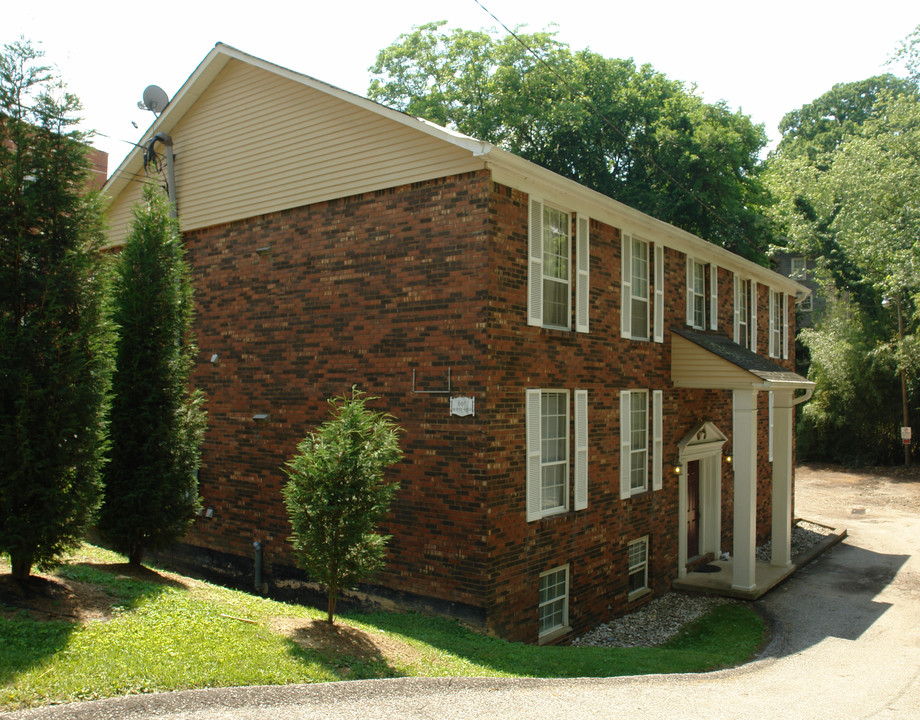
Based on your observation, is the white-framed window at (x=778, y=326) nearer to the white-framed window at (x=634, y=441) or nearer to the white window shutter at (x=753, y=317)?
the white window shutter at (x=753, y=317)

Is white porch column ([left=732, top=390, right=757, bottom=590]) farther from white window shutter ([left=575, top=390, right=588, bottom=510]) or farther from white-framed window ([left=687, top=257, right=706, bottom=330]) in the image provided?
white window shutter ([left=575, top=390, right=588, bottom=510])

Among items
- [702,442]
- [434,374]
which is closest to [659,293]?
[702,442]

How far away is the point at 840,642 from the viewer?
10.9m

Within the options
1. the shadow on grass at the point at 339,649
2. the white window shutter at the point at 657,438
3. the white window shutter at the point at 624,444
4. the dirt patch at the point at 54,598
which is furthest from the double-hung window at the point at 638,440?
the dirt patch at the point at 54,598

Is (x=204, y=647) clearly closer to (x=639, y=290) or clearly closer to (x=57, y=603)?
(x=57, y=603)

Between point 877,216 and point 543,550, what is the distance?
79.9 ft

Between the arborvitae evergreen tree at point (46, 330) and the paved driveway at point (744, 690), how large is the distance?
2.63 meters

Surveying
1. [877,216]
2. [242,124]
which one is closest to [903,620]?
[242,124]

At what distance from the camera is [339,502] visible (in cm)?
751

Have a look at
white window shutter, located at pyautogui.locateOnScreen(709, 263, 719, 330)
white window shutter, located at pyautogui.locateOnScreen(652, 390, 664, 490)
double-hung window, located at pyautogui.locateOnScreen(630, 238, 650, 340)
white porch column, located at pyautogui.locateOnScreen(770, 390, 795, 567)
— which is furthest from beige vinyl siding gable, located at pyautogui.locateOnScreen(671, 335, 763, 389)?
white porch column, located at pyautogui.locateOnScreen(770, 390, 795, 567)

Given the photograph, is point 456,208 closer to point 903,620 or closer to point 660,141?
point 903,620

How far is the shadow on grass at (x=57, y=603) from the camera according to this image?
5.77 metres

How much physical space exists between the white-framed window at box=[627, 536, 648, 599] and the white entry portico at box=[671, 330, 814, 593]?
1.41 meters

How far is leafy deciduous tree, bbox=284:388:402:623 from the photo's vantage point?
7.52m
